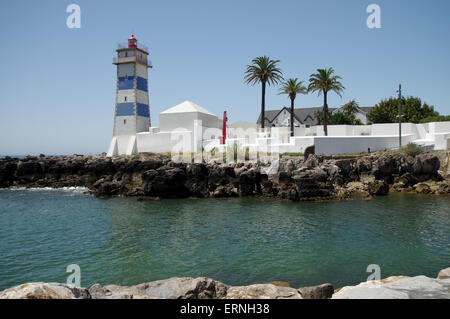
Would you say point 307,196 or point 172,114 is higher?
point 172,114

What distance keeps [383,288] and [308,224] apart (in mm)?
13012

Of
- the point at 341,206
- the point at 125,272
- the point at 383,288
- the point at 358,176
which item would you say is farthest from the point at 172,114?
the point at 383,288

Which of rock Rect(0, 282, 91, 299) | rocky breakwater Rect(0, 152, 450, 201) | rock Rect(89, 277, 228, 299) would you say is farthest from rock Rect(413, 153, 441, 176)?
rock Rect(0, 282, 91, 299)

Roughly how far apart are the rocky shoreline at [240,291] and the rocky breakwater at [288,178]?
21401mm

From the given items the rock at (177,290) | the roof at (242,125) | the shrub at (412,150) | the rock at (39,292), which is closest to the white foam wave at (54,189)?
the roof at (242,125)

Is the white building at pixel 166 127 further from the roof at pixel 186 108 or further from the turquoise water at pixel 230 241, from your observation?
the turquoise water at pixel 230 241

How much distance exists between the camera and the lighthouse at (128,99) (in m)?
54.5

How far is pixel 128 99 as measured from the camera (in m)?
54.9

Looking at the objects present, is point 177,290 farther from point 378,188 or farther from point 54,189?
point 54,189

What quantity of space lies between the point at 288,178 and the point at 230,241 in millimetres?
16631
